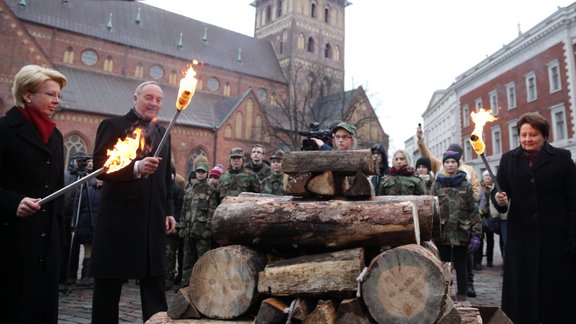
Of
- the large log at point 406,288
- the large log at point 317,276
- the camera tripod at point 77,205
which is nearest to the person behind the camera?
the large log at point 406,288

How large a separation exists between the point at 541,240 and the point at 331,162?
2048 mm

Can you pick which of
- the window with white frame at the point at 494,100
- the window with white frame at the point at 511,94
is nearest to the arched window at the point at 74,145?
the window with white frame at the point at 494,100

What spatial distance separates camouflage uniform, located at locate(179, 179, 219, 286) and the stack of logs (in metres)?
4.01

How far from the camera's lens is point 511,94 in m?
28.1

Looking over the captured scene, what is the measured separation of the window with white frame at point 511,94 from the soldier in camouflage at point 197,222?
26531 millimetres

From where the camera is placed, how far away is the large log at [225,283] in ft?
8.26

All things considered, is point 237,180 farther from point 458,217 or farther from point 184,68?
point 184,68

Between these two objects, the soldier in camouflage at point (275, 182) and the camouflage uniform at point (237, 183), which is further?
the soldier in camouflage at point (275, 182)

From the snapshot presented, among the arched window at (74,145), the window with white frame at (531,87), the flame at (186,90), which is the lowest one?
the flame at (186,90)

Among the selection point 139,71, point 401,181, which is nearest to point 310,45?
point 139,71

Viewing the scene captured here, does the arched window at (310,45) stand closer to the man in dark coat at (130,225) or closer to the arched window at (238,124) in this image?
the arched window at (238,124)

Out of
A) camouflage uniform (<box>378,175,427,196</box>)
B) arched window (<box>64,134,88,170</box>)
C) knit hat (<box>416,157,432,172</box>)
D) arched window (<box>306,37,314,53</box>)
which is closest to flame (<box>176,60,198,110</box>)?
camouflage uniform (<box>378,175,427,196</box>)

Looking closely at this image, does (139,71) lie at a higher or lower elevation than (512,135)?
higher

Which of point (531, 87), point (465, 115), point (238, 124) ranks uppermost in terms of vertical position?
point (465, 115)
